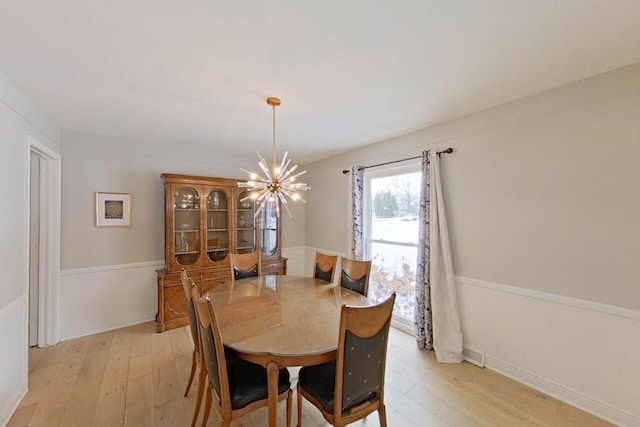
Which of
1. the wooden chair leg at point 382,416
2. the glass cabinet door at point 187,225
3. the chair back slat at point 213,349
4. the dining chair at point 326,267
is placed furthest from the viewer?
the glass cabinet door at point 187,225

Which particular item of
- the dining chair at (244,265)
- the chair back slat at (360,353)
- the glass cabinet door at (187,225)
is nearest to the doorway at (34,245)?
the glass cabinet door at (187,225)

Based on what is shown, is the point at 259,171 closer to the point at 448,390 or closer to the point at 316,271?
the point at 316,271

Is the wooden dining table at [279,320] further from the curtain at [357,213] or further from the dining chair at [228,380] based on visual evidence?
the curtain at [357,213]

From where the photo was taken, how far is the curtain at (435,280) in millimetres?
2682

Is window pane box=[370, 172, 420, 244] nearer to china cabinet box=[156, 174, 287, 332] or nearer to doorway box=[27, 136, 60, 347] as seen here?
china cabinet box=[156, 174, 287, 332]

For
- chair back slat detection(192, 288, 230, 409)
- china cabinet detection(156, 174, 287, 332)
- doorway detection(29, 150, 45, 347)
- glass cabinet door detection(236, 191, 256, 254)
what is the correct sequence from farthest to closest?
glass cabinet door detection(236, 191, 256, 254), china cabinet detection(156, 174, 287, 332), doorway detection(29, 150, 45, 347), chair back slat detection(192, 288, 230, 409)

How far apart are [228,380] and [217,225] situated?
8.94 ft

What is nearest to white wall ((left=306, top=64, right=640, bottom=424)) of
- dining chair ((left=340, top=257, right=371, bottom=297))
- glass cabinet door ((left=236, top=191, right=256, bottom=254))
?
dining chair ((left=340, top=257, right=371, bottom=297))

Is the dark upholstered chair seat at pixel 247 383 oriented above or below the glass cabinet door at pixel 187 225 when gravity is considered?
below

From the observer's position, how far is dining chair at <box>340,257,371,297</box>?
2.59 meters

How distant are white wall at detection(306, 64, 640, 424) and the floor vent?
6 centimetres

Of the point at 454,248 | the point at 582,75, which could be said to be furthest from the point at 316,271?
the point at 582,75

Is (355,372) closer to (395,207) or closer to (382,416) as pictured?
(382,416)

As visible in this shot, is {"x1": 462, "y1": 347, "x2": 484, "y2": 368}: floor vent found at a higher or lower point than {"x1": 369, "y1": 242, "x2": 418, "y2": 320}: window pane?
lower
